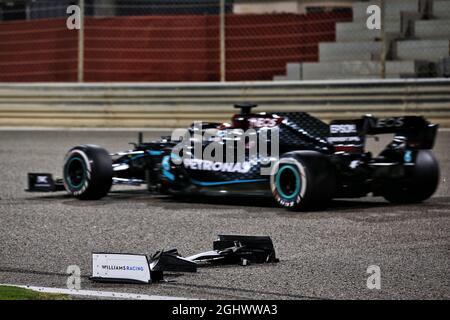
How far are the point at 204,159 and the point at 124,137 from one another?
7464 millimetres

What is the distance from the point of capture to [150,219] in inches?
373

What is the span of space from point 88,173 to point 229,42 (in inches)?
362

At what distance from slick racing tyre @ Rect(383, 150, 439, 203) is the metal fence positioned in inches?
252

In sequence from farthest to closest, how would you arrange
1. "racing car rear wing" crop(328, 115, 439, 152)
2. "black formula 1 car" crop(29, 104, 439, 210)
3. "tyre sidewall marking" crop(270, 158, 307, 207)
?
"racing car rear wing" crop(328, 115, 439, 152)
"black formula 1 car" crop(29, 104, 439, 210)
"tyre sidewall marking" crop(270, 158, 307, 207)

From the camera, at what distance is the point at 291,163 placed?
9.60 meters

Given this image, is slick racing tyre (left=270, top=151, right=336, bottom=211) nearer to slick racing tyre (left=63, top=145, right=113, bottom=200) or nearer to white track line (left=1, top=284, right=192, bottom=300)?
slick racing tyre (left=63, top=145, right=113, bottom=200)

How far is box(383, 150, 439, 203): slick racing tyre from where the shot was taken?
10.1 metres

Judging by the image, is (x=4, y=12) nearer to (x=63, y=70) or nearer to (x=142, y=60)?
(x=63, y=70)

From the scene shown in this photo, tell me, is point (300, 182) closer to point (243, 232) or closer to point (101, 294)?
point (243, 232)

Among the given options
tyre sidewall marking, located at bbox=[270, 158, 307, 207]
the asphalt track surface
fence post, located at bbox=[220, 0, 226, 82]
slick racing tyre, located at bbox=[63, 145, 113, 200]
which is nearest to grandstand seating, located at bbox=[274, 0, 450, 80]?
fence post, located at bbox=[220, 0, 226, 82]

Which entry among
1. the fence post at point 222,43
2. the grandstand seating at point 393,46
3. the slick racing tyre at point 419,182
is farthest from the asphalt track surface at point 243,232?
the fence post at point 222,43

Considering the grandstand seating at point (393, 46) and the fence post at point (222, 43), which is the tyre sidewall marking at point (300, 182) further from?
the fence post at point (222, 43)

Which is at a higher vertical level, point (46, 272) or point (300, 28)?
point (300, 28)
